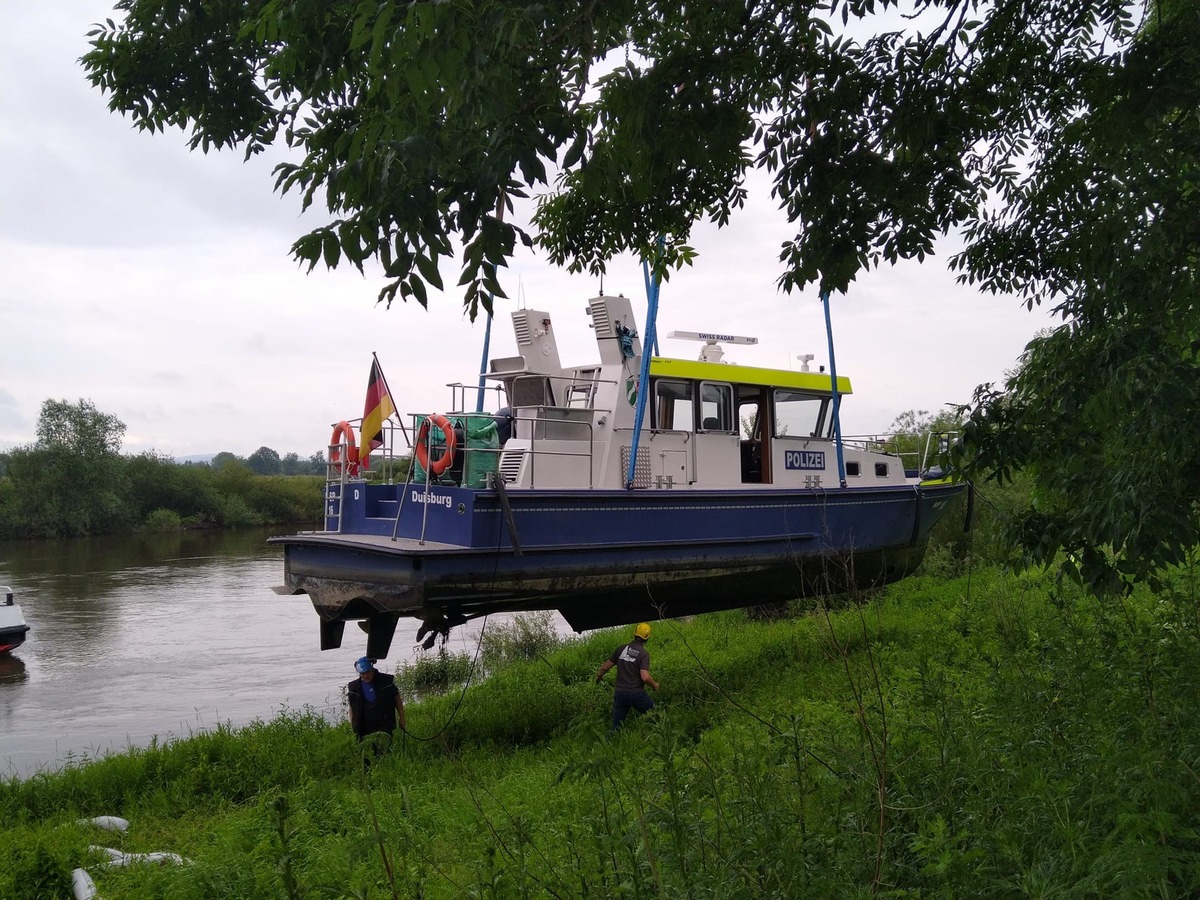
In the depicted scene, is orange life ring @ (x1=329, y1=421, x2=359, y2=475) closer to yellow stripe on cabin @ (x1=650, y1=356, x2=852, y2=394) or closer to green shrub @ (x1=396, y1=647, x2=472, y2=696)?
yellow stripe on cabin @ (x1=650, y1=356, x2=852, y2=394)

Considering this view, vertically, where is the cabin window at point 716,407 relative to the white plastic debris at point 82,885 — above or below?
above

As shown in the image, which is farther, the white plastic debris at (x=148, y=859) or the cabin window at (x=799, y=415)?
the cabin window at (x=799, y=415)

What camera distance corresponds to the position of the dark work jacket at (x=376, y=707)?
27.9 feet

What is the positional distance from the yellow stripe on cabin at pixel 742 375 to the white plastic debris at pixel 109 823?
6171 mm

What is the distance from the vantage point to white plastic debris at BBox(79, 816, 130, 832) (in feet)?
23.7

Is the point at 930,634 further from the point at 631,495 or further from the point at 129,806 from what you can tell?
the point at 129,806

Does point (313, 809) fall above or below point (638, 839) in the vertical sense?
below

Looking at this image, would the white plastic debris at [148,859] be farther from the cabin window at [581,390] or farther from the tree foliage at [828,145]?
the cabin window at [581,390]

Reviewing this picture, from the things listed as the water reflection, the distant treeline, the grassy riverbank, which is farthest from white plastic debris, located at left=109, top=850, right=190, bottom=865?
the distant treeline

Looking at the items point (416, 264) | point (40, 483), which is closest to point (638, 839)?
point (416, 264)

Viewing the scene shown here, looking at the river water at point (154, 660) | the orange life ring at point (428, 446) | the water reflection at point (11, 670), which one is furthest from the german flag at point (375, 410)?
the water reflection at point (11, 670)

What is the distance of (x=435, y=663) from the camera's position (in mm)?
14914

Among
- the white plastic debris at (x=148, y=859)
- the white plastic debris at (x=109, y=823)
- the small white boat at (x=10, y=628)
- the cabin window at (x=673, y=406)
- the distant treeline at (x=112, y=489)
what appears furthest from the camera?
the distant treeline at (x=112, y=489)

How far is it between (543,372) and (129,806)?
Answer: 18.7 ft
